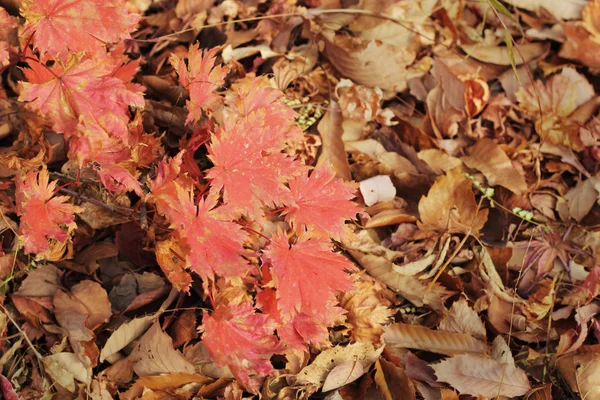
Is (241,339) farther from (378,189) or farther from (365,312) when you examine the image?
(378,189)

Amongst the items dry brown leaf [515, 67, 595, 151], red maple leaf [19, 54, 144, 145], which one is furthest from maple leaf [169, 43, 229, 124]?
dry brown leaf [515, 67, 595, 151]

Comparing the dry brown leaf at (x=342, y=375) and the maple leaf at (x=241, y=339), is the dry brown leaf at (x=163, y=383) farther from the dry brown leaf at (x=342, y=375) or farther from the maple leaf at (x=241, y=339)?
the dry brown leaf at (x=342, y=375)

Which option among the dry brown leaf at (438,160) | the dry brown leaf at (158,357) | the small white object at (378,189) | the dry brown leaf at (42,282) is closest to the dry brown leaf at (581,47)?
the dry brown leaf at (438,160)

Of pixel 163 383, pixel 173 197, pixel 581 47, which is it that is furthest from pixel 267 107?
pixel 581 47

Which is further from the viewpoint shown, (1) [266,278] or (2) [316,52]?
(2) [316,52]

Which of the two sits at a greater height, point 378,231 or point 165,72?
point 165,72

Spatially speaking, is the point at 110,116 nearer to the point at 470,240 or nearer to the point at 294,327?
the point at 294,327

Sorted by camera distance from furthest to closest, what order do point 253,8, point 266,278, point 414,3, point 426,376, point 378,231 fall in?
point 414,3, point 253,8, point 378,231, point 426,376, point 266,278

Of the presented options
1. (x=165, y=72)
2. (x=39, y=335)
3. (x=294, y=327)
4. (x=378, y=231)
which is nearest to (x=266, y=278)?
(x=294, y=327)
